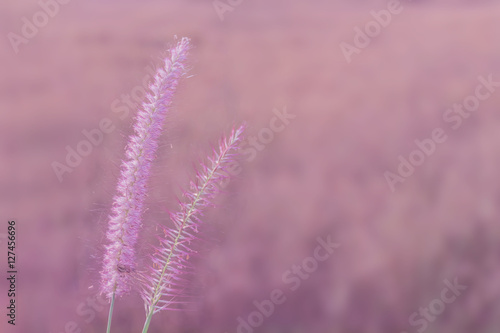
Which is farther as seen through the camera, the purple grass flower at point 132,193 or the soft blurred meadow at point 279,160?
the soft blurred meadow at point 279,160

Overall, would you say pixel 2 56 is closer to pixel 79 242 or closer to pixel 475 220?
pixel 79 242

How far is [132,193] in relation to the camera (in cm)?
61

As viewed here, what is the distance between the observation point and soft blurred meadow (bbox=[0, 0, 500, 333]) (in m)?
0.75

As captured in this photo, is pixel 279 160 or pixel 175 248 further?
pixel 279 160

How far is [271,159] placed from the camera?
2.56 feet

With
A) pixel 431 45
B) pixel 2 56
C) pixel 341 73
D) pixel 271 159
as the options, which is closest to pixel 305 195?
pixel 271 159

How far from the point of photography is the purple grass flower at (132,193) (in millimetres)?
612

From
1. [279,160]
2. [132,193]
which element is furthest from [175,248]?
[279,160]

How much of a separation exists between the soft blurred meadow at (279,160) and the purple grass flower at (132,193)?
0.10 meters

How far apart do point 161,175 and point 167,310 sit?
0.18 m

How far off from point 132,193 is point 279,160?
243 mm

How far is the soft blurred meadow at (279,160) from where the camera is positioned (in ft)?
2.45

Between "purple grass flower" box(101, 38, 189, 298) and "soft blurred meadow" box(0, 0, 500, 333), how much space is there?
102 mm

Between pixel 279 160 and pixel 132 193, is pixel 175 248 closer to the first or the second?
pixel 132 193
